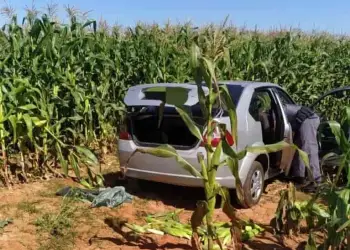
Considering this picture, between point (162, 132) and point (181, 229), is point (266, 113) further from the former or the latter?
point (181, 229)

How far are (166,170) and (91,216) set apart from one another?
3.35 feet

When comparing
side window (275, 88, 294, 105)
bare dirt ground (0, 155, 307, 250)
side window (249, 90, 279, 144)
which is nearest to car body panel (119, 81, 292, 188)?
side window (249, 90, 279, 144)

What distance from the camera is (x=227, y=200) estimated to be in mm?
4297

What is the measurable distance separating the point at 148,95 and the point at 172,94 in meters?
1.50

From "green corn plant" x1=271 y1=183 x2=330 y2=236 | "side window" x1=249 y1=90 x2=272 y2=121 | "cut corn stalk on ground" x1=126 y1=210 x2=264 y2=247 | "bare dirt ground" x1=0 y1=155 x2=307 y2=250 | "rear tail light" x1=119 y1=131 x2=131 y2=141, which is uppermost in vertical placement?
"side window" x1=249 y1=90 x2=272 y2=121

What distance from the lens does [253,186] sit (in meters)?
6.52

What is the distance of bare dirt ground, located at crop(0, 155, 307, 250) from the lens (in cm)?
528

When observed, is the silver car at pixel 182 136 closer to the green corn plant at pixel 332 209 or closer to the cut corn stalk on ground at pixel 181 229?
the cut corn stalk on ground at pixel 181 229

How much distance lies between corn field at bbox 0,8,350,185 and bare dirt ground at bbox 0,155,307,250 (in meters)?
0.56

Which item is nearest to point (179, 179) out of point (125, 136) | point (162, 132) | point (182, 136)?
point (182, 136)

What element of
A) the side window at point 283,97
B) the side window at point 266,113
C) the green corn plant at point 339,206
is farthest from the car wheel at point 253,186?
the green corn plant at point 339,206

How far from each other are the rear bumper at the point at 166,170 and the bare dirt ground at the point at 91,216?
1.44ft

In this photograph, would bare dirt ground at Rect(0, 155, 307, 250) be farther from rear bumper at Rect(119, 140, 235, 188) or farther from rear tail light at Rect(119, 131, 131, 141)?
rear tail light at Rect(119, 131, 131, 141)

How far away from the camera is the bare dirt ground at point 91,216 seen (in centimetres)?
528
